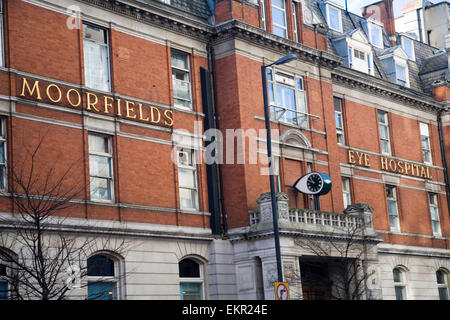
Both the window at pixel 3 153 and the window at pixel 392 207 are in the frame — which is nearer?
the window at pixel 3 153

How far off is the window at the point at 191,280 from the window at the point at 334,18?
62.1ft

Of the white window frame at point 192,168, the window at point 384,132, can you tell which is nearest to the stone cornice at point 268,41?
the white window frame at point 192,168

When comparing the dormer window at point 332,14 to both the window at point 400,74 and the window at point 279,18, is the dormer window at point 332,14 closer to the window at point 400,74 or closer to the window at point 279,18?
the window at point 400,74

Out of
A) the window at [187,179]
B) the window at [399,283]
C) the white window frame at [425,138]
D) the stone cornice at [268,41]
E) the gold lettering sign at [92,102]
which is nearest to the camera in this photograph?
the gold lettering sign at [92,102]

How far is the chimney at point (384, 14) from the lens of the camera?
5034 centimetres

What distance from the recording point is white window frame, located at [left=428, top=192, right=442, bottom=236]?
43.9m

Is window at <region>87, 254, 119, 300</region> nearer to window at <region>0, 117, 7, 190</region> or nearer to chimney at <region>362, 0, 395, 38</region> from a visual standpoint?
window at <region>0, 117, 7, 190</region>

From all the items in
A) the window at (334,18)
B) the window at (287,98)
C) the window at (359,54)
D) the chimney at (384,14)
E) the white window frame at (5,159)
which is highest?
the chimney at (384,14)

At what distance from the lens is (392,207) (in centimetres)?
4128

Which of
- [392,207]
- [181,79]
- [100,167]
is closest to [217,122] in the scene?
[181,79]

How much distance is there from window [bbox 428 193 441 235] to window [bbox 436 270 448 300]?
2276mm

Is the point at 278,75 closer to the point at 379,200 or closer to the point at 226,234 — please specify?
the point at 226,234

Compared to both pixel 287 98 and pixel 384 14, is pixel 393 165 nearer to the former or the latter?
pixel 287 98

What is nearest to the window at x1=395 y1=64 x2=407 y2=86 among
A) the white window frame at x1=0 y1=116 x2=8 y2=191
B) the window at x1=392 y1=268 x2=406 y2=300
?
the window at x1=392 y1=268 x2=406 y2=300
